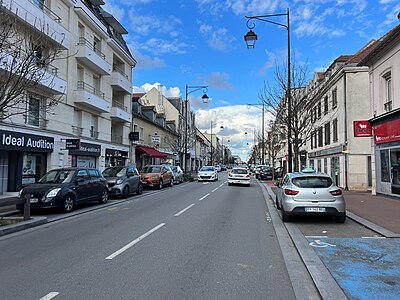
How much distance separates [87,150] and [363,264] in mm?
19689

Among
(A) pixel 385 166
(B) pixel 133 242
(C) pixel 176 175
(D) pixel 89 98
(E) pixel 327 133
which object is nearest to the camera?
(B) pixel 133 242

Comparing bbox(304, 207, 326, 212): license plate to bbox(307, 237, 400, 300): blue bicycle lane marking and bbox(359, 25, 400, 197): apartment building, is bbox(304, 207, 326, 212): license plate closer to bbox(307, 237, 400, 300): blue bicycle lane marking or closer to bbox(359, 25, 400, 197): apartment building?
bbox(307, 237, 400, 300): blue bicycle lane marking

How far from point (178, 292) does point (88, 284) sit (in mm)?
1313

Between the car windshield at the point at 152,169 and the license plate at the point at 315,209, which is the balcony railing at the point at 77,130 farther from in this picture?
the license plate at the point at 315,209

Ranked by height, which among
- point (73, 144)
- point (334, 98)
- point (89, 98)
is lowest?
point (73, 144)

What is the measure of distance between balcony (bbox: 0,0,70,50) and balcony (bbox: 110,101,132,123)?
7942mm

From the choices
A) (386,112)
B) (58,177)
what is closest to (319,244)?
(58,177)

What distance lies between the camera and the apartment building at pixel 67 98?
15.1 meters

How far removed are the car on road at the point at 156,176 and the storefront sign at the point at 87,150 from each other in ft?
12.0

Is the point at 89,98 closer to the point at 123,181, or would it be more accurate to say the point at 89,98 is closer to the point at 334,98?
the point at 123,181

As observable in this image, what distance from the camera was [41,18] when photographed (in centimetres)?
1636

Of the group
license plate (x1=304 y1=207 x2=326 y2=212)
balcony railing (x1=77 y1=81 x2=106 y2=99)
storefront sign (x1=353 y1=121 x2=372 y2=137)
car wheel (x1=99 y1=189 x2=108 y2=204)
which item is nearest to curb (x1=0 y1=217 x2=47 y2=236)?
car wheel (x1=99 y1=189 x2=108 y2=204)

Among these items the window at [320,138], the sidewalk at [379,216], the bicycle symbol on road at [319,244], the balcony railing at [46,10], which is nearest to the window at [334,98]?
the window at [320,138]

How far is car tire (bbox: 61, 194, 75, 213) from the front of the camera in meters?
11.3
